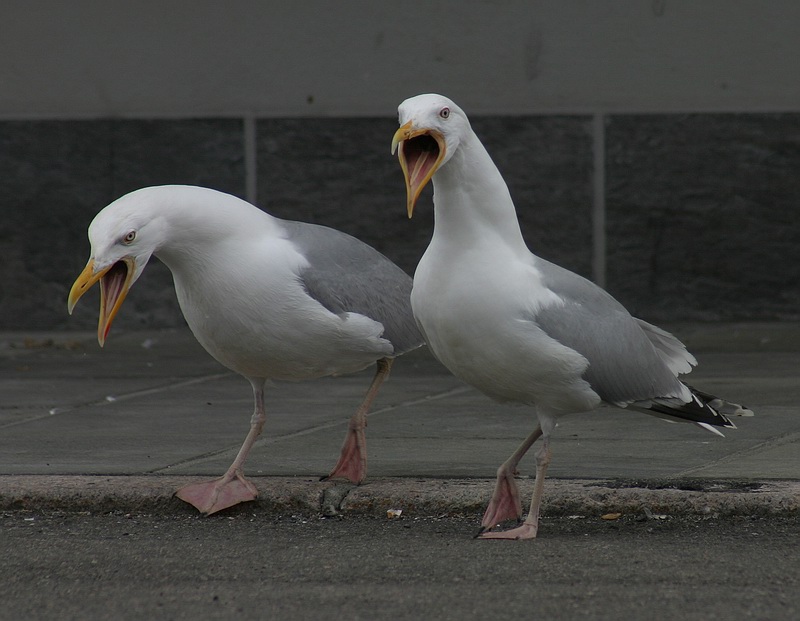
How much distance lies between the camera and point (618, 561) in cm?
504

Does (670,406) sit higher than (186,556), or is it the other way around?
(670,406)

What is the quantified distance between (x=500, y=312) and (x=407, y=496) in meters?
1.03

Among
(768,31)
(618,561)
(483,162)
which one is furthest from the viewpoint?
(768,31)

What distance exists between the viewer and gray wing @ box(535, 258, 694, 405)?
17.8 ft

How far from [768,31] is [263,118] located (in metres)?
3.78

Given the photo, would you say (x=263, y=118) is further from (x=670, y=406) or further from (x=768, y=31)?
(x=670, y=406)

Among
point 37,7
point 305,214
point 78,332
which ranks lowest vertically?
point 78,332

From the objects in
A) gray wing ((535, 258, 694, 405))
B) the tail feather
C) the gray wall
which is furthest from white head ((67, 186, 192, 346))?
the gray wall

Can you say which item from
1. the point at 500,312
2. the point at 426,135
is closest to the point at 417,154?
the point at 426,135

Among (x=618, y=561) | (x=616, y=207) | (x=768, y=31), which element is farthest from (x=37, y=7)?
(x=618, y=561)

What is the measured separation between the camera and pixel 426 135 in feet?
17.7

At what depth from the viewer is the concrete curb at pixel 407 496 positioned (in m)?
5.69

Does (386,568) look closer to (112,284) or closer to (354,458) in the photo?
(354,458)

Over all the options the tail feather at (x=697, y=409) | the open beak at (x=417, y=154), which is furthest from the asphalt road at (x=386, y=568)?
the open beak at (x=417, y=154)
